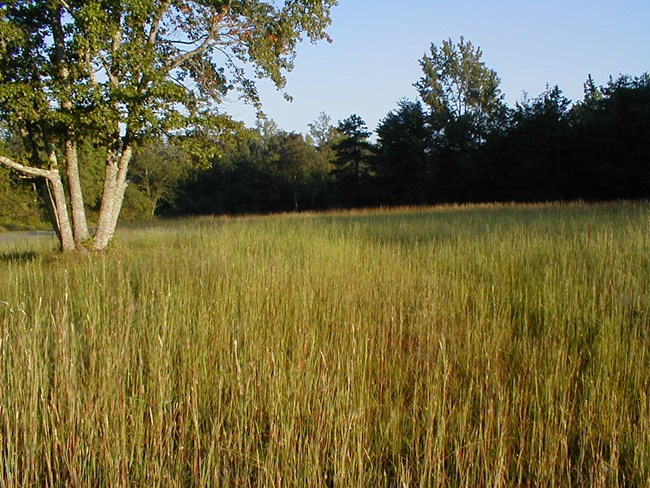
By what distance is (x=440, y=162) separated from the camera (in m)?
37.2

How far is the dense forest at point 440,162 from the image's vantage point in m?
27.2

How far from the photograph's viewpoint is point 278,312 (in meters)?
3.48

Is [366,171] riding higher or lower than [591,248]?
higher

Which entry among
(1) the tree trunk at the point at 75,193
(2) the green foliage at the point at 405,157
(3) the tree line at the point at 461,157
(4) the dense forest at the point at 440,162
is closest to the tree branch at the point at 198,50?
(1) the tree trunk at the point at 75,193

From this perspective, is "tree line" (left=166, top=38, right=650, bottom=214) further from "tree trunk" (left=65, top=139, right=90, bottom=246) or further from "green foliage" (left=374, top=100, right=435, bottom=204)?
"tree trunk" (left=65, top=139, right=90, bottom=246)

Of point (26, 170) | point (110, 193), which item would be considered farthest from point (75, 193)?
point (26, 170)

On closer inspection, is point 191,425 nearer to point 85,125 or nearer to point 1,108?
point 85,125

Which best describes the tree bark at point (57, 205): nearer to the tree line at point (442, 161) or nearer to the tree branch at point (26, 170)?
the tree branch at point (26, 170)

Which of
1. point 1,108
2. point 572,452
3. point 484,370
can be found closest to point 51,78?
point 1,108

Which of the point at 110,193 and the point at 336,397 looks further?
the point at 110,193

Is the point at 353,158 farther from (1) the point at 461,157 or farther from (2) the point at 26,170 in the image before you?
(2) the point at 26,170

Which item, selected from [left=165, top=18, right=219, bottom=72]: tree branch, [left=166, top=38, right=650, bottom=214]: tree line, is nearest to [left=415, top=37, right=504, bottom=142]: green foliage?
[left=166, top=38, right=650, bottom=214]: tree line

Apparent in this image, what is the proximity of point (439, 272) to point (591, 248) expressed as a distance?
6.27 feet

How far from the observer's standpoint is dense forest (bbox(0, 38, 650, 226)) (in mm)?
27172
